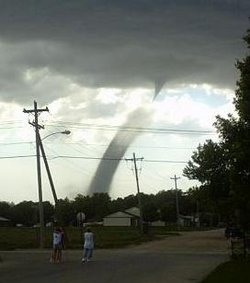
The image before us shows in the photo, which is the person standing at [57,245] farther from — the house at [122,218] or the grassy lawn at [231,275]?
the house at [122,218]

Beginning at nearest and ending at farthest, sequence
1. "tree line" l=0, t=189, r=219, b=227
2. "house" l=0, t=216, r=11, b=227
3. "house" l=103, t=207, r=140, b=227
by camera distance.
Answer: "house" l=103, t=207, r=140, b=227 < "tree line" l=0, t=189, r=219, b=227 < "house" l=0, t=216, r=11, b=227

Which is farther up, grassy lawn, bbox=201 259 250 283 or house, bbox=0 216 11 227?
house, bbox=0 216 11 227

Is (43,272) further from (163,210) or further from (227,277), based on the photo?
(163,210)

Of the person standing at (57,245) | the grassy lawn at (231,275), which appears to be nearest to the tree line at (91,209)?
the person standing at (57,245)

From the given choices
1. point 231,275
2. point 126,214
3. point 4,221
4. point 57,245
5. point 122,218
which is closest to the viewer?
point 231,275

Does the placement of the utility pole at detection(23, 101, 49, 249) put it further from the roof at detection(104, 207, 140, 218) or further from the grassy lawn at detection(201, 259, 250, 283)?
the roof at detection(104, 207, 140, 218)

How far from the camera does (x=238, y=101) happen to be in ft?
65.3

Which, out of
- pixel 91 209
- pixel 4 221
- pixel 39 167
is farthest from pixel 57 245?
pixel 4 221

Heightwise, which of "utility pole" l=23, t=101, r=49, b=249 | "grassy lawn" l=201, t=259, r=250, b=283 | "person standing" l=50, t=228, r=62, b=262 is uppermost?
"utility pole" l=23, t=101, r=49, b=249

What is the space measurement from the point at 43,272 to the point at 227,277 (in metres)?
7.16

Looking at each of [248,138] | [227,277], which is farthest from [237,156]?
[227,277]

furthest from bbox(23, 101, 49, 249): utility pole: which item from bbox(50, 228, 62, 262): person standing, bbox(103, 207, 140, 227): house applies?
bbox(103, 207, 140, 227): house

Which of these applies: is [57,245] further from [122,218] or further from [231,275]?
[122,218]

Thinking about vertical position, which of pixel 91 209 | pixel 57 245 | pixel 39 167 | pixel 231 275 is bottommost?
pixel 231 275
